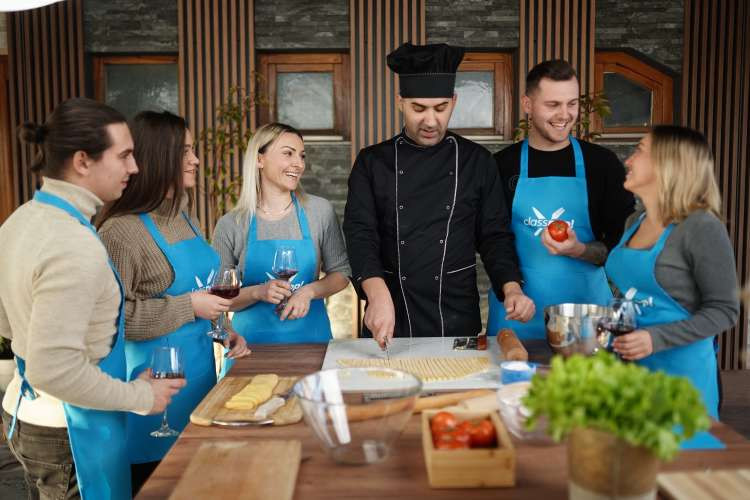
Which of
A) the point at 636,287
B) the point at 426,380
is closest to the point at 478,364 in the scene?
the point at 426,380

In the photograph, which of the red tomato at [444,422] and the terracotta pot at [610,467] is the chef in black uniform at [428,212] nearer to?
the red tomato at [444,422]

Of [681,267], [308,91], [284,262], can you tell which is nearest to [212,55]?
[308,91]

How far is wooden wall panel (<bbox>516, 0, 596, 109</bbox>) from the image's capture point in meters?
5.55

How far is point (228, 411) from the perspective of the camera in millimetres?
1720

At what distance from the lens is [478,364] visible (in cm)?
208

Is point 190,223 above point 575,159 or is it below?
below

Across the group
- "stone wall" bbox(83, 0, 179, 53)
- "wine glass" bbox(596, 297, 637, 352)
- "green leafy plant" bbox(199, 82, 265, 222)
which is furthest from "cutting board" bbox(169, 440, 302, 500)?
"stone wall" bbox(83, 0, 179, 53)

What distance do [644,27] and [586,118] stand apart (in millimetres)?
1008

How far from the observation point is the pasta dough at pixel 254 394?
1734 millimetres

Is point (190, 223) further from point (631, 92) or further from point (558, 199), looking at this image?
point (631, 92)

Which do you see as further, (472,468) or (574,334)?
(574,334)

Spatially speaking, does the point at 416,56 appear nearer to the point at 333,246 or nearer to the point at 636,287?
the point at 333,246

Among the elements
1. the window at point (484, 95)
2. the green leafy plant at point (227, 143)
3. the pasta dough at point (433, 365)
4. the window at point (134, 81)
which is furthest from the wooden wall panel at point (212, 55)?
the pasta dough at point (433, 365)

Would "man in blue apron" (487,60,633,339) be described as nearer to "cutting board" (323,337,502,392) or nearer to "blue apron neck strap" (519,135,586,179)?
"blue apron neck strap" (519,135,586,179)
